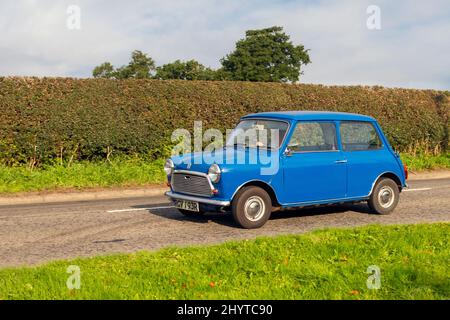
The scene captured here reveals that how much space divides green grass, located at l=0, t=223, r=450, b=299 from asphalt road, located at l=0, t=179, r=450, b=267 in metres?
1.11

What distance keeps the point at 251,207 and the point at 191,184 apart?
101cm

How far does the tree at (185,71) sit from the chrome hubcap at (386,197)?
46.6 m

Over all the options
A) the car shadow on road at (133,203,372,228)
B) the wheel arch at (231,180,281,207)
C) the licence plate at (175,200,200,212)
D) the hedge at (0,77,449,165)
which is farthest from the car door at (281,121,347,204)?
the hedge at (0,77,449,165)

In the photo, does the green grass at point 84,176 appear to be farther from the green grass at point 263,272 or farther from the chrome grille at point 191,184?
the green grass at point 263,272

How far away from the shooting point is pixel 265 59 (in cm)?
5772

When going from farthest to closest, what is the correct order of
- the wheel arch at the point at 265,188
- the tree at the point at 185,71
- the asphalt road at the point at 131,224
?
the tree at the point at 185,71, the wheel arch at the point at 265,188, the asphalt road at the point at 131,224

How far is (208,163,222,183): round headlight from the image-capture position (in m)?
8.75

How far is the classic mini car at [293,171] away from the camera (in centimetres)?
895

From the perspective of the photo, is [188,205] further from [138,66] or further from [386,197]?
[138,66]

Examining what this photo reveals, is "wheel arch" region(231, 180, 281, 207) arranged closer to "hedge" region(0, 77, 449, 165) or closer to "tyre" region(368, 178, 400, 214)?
"tyre" region(368, 178, 400, 214)

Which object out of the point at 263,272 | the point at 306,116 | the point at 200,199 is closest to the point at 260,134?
the point at 306,116

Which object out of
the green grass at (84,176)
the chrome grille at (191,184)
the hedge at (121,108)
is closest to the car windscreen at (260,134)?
the chrome grille at (191,184)

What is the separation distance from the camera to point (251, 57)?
58.0 meters
